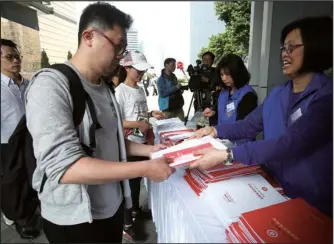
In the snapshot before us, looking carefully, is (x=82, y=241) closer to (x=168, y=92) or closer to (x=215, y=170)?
(x=215, y=170)

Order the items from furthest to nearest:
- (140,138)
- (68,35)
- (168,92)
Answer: (168,92) < (140,138) < (68,35)

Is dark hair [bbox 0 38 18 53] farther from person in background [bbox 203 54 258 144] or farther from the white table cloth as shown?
person in background [bbox 203 54 258 144]

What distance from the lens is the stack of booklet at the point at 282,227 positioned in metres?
0.63

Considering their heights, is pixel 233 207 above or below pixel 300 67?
below

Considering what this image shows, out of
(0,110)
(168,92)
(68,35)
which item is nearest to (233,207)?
(68,35)

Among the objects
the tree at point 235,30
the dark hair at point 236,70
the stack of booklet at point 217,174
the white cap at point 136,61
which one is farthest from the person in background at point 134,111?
the tree at point 235,30

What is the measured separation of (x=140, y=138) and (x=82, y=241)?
1.05 meters

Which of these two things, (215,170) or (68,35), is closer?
(215,170)

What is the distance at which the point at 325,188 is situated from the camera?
2.89 ft

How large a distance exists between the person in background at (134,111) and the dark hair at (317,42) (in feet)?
3.96

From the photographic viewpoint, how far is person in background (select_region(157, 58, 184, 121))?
3.65 m

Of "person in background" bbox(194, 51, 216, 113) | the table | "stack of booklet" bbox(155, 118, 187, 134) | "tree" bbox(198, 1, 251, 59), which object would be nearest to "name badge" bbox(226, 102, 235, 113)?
"stack of booklet" bbox(155, 118, 187, 134)

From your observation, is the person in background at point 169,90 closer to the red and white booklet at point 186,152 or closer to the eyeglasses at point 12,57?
the eyeglasses at point 12,57

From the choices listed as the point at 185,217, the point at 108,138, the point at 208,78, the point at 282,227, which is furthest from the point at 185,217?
the point at 208,78
